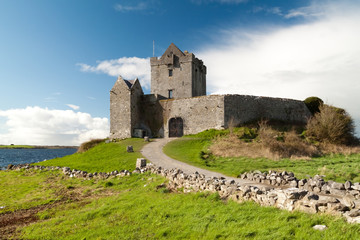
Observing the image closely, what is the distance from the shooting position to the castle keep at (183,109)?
1393 inches

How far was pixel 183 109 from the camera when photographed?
3781 cm

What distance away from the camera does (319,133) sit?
102 feet

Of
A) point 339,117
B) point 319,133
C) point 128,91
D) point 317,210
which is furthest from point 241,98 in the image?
point 317,210

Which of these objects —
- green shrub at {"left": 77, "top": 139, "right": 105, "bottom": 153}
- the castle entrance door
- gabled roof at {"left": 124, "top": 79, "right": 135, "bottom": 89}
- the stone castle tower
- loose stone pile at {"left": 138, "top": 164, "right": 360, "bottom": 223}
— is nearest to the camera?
loose stone pile at {"left": 138, "top": 164, "right": 360, "bottom": 223}

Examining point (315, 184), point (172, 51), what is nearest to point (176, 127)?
point (172, 51)

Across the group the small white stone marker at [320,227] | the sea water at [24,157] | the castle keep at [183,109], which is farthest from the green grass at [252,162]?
the sea water at [24,157]

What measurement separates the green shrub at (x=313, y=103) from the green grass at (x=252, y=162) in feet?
49.3

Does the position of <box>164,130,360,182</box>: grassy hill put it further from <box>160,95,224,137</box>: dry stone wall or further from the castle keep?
the castle keep

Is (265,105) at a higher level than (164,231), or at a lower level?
higher

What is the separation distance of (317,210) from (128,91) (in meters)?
34.6

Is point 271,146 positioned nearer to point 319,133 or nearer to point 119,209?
point 319,133

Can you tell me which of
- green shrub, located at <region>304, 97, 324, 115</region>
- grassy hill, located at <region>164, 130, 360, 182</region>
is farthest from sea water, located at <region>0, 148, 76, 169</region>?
green shrub, located at <region>304, 97, 324, 115</region>

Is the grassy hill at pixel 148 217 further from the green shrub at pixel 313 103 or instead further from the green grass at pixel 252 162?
the green shrub at pixel 313 103

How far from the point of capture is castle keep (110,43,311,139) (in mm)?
35375
